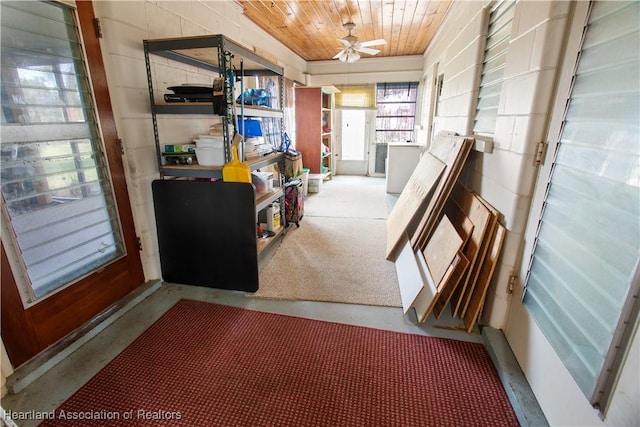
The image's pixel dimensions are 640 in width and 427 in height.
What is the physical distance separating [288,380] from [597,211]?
1536 mm

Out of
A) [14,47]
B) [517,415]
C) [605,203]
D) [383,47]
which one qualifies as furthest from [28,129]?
[383,47]

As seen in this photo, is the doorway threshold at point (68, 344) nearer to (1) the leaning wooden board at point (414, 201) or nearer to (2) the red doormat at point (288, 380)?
(2) the red doormat at point (288, 380)

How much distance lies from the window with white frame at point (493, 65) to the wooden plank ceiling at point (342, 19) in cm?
150

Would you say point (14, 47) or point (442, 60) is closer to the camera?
point (14, 47)

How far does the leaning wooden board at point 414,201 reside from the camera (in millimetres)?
2549

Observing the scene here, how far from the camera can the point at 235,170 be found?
213 centimetres

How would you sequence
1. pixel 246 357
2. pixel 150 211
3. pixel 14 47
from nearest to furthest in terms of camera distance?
pixel 14 47 → pixel 246 357 → pixel 150 211

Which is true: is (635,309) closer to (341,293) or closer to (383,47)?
(341,293)

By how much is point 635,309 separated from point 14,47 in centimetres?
274

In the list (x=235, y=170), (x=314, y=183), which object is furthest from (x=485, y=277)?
(x=314, y=183)

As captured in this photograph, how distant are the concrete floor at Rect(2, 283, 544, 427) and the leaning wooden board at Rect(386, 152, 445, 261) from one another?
82 centimetres

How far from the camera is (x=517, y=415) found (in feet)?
4.36

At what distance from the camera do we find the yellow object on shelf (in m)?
2.13

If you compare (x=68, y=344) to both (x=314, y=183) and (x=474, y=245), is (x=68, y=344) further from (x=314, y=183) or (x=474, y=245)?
(x=314, y=183)
